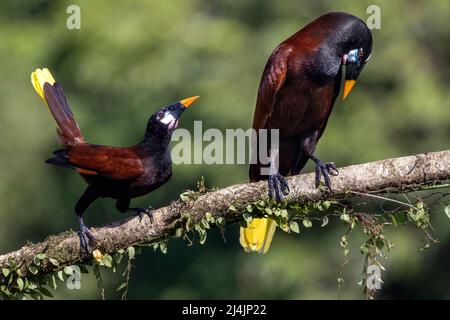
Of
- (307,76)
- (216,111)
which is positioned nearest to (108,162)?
(307,76)

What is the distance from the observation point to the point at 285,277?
377 inches

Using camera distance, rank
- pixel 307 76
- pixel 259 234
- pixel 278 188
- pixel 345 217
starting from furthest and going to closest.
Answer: pixel 259 234 < pixel 307 76 < pixel 278 188 < pixel 345 217

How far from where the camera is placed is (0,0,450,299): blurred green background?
9.36m

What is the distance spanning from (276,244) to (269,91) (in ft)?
14.7

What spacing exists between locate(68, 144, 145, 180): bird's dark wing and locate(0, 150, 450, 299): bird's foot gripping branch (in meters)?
0.23

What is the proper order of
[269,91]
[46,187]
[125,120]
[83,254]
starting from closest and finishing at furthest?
[83,254] < [269,91] < [125,120] < [46,187]

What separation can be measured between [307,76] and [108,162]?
112 cm

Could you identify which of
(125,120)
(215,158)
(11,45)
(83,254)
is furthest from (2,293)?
(11,45)

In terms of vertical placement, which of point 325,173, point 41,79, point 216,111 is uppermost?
point 216,111

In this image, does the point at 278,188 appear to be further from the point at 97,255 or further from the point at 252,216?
the point at 97,255

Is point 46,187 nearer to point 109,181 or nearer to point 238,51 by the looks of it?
point 238,51

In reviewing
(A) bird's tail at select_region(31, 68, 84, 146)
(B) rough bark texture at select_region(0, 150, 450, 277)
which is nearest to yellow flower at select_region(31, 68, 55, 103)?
(A) bird's tail at select_region(31, 68, 84, 146)

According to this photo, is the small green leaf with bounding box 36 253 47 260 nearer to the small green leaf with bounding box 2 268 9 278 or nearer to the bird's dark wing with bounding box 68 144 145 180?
the small green leaf with bounding box 2 268 9 278

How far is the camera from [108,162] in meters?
4.79
